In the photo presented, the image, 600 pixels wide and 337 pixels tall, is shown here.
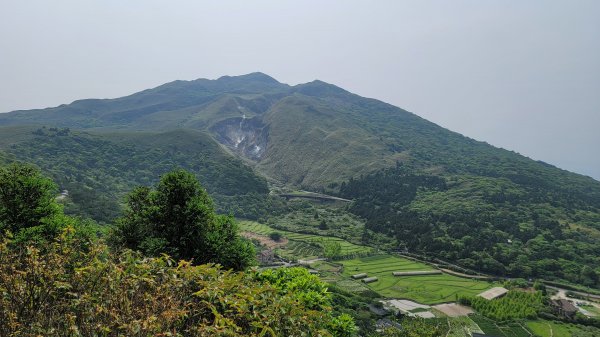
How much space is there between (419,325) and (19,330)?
171ft

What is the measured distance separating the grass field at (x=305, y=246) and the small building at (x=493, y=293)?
3038 centimetres

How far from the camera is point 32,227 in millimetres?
25688

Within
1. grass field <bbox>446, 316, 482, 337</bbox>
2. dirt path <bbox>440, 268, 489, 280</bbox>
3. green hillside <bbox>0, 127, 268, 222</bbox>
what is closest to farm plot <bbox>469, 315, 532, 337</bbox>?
grass field <bbox>446, 316, 482, 337</bbox>

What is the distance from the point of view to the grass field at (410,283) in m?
66.2

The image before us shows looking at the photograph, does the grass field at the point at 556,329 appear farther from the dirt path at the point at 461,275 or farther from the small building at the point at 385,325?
the small building at the point at 385,325

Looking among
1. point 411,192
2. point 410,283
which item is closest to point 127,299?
point 410,283

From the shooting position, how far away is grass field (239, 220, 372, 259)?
8940 cm

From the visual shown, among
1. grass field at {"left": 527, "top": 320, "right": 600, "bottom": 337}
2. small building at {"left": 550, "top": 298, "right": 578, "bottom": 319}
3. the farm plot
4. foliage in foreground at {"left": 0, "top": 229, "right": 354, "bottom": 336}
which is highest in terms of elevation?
foliage in foreground at {"left": 0, "top": 229, "right": 354, "bottom": 336}

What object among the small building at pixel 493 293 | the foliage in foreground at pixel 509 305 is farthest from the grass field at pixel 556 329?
the small building at pixel 493 293

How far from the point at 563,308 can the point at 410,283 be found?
998 inches

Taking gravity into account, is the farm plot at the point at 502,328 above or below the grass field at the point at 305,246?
above

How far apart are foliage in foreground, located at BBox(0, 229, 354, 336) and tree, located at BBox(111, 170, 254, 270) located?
17414mm

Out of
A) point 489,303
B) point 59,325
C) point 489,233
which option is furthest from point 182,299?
point 489,233

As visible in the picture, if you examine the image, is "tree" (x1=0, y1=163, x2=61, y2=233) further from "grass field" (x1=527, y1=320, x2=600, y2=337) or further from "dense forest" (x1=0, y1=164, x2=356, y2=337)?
"grass field" (x1=527, y1=320, x2=600, y2=337)
